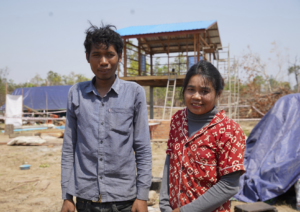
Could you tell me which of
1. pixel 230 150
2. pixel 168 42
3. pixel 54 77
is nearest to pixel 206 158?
pixel 230 150

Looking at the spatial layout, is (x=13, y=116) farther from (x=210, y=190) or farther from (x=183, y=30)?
(x=210, y=190)

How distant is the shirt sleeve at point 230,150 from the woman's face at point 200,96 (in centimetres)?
18

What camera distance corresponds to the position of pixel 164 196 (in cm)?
170

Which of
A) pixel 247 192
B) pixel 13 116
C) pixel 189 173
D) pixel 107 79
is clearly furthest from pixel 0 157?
pixel 13 116

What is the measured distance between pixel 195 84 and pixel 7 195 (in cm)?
456

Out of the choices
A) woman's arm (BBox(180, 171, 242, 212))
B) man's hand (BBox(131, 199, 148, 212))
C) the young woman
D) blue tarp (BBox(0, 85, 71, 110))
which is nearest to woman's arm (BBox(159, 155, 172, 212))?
the young woman

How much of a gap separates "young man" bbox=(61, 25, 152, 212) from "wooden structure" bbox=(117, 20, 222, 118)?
9931 mm

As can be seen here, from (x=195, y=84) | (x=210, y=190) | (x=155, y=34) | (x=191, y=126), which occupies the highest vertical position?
(x=155, y=34)

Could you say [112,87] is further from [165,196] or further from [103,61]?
[165,196]

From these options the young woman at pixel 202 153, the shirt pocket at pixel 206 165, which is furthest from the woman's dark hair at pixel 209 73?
the shirt pocket at pixel 206 165

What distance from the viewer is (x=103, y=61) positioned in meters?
1.86

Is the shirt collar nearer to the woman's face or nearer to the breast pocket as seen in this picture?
the breast pocket

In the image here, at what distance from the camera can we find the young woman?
1435mm

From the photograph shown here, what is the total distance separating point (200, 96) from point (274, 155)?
384 cm
